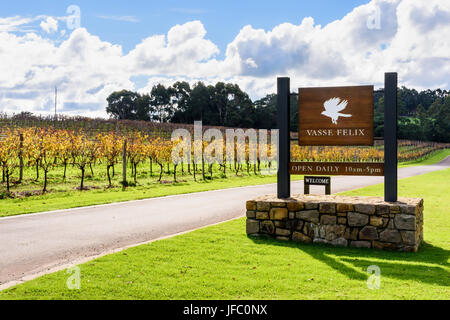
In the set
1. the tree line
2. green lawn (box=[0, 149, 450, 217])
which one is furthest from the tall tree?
green lawn (box=[0, 149, 450, 217])

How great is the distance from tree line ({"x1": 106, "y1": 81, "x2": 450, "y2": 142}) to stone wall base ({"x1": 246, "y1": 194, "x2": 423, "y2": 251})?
51.7 m

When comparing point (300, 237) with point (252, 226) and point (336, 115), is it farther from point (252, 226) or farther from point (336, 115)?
point (336, 115)

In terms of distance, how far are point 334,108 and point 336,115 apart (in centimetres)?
15

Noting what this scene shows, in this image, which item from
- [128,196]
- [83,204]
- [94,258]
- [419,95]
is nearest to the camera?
[94,258]

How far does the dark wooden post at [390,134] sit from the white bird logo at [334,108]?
0.75 meters

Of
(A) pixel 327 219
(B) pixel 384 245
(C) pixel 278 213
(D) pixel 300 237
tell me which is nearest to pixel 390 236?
(B) pixel 384 245

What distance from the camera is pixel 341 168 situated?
8.85 m

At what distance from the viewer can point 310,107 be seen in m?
9.03

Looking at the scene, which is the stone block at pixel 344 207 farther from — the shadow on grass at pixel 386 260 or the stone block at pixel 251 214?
the stone block at pixel 251 214
